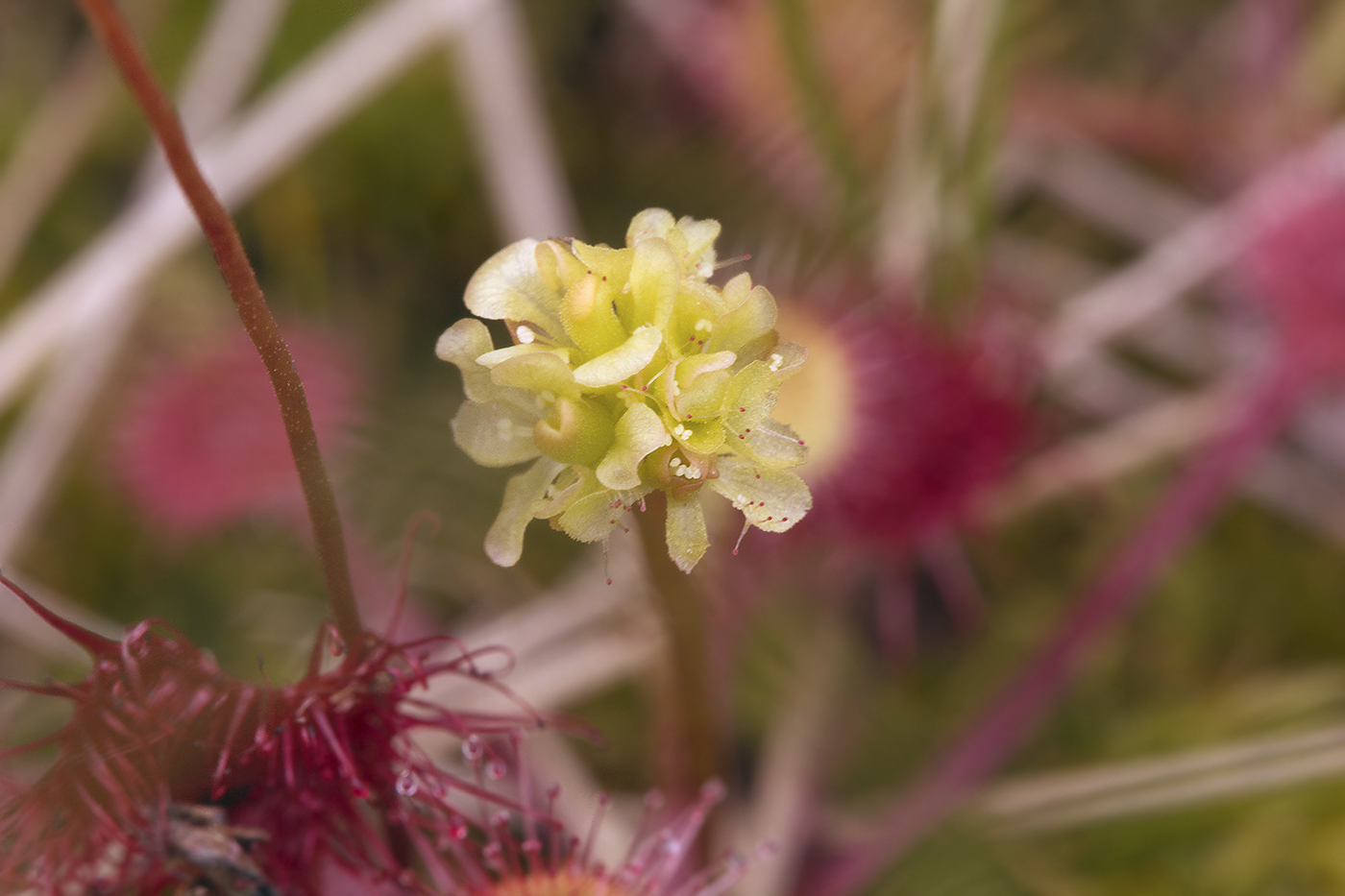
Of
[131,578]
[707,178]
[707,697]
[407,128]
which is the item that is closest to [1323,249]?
[707,178]

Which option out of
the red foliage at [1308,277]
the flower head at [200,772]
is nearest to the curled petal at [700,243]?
the flower head at [200,772]

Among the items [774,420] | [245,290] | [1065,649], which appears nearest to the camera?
[245,290]

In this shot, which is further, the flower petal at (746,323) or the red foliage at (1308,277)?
the red foliage at (1308,277)

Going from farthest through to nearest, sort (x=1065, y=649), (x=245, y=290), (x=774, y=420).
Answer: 1. (x=1065, y=649)
2. (x=774, y=420)
3. (x=245, y=290)

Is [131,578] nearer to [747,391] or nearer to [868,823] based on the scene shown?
[868,823]

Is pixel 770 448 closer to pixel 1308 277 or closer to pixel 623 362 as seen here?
pixel 623 362

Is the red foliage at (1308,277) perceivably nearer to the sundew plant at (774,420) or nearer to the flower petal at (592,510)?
the sundew plant at (774,420)

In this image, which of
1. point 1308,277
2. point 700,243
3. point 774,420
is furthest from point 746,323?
point 1308,277

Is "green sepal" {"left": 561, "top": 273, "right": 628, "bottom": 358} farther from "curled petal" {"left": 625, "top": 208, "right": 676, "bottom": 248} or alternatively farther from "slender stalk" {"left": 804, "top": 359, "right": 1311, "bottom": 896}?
"slender stalk" {"left": 804, "top": 359, "right": 1311, "bottom": 896}
